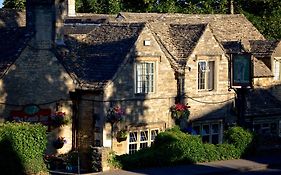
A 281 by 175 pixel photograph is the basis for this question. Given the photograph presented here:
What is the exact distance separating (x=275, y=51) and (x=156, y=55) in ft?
32.3

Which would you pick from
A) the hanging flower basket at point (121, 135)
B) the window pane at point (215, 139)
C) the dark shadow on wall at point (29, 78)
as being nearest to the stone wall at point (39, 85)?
the dark shadow on wall at point (29, 78)

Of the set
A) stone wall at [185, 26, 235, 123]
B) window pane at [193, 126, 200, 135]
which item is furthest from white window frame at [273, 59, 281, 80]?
window pane at [193, 126, 200, 135]

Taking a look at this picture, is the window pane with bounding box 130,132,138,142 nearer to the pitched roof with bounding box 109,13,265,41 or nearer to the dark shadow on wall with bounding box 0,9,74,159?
the dark shadow on wall with bounding box 0,9,74,159

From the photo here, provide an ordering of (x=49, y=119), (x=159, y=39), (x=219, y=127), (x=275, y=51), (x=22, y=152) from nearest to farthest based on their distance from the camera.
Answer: (x=22, y=152) < (x=49, y=119) < (x=159, y=39) < (x=219, y=127) < (x=275, y=51)

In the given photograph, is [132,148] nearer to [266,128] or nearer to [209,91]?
[209,91]

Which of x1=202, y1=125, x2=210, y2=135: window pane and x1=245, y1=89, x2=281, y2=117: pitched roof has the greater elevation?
x1=245, y1=89, x2=281, y2=117: pitched roof

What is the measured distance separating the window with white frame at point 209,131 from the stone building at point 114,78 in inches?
2.0

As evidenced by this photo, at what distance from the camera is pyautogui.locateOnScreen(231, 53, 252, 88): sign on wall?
112ft

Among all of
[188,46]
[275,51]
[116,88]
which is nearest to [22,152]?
[116,88]

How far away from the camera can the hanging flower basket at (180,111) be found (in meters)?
33.9

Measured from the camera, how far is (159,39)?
3412 centimetres

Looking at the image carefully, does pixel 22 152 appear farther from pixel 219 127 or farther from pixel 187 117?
pixel 219 127

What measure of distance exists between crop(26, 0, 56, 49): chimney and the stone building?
0.15 feet

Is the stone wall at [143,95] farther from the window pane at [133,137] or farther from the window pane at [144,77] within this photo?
the window pane at [133,137]
